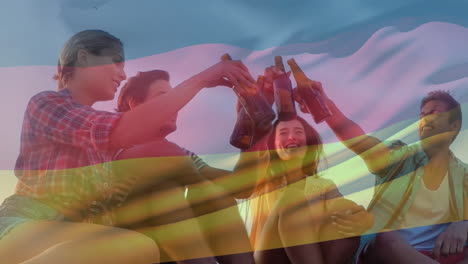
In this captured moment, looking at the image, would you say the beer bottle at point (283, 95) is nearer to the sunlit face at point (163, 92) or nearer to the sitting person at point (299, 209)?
the sitting person at point (299, 209)

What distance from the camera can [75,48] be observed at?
41.9 inches

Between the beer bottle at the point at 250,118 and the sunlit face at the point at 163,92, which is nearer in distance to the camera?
the sunlit face at the point at 163,92

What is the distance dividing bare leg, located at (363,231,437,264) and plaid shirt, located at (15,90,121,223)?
2.23 ft

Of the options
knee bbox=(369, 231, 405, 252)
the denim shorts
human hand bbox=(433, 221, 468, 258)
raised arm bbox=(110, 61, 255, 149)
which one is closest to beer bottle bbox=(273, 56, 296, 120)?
raised arm bbox=(110, 61, 255, 149)

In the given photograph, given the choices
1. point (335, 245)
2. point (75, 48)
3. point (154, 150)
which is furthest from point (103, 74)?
point (335, 245)

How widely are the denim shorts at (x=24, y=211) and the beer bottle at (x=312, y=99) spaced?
26.1 inches

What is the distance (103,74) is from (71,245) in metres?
0.42

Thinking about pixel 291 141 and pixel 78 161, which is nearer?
pixel 78 161

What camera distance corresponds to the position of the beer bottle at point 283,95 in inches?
50.3

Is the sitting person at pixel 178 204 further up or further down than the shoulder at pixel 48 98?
further down

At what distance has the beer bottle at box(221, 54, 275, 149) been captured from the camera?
1226mm

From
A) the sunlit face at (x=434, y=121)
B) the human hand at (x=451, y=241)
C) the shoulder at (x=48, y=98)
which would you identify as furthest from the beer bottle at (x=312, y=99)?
the shoulder at (x=48, y=98)

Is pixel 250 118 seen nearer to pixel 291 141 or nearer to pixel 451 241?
pixel 291 141

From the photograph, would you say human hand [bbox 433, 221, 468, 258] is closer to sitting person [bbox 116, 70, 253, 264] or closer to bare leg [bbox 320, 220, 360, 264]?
bare leg [bbox 320, 220, 360, 264]
